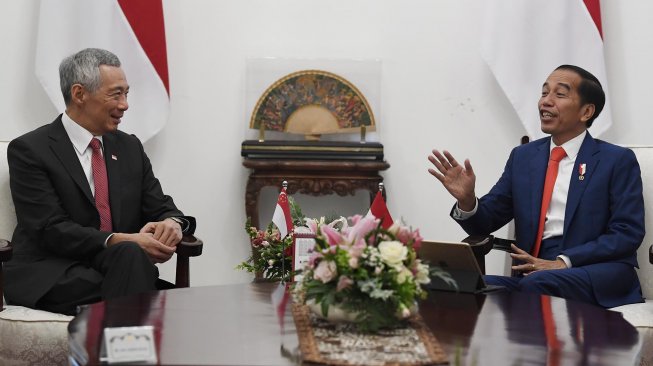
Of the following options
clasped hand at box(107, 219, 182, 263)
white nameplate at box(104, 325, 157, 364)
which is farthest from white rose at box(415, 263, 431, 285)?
clasped hand at box(107, 219, 182, 263)


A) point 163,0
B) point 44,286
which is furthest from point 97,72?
point 163,0

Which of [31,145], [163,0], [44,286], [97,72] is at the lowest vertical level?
[44,286]

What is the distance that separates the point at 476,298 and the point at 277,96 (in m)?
2.29

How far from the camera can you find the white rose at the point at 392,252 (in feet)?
7.90

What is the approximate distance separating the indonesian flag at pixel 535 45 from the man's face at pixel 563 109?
0.96m

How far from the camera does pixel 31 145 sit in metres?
3.81

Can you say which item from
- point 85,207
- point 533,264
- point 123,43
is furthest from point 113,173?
point 533,264

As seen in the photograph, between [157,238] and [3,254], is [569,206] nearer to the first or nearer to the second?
[157,238]

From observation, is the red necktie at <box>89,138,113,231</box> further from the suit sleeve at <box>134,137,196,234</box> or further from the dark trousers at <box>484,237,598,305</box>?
the dark trousers at <box>484,237,598,305</box>

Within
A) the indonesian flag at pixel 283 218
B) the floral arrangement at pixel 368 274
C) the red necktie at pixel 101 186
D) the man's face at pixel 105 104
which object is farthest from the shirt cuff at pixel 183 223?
the floral arrangement at pixel 368 274

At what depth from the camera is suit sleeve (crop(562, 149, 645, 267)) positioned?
12.6ft

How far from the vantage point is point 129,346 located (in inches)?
85.9

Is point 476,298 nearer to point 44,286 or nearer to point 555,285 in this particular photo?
point 555,285

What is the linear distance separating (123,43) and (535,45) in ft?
7.18
